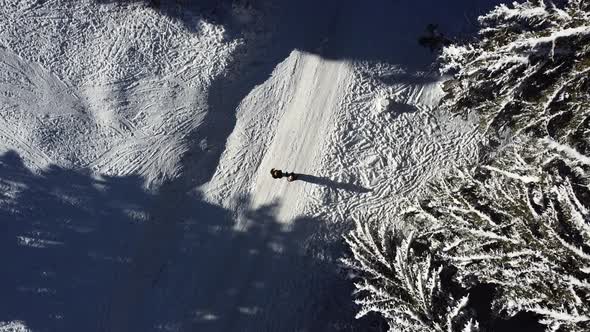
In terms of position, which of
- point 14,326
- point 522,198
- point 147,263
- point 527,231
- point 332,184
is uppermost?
point 332,184

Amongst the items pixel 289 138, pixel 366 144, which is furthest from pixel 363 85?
pixel 289 138

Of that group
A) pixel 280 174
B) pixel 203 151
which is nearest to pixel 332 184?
pixel 280 174

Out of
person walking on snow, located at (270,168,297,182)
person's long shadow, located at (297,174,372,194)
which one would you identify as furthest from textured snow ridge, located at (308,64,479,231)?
person walking on snow, located at (270,168,297,182)

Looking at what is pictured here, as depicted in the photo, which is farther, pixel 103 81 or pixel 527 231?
pixel 103 81

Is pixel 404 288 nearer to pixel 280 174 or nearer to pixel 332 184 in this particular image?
pixel 332 184

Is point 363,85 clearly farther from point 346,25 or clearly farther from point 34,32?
point 34,32

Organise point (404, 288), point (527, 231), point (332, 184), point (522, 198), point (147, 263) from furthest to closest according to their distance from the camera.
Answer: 1. point (332, 184)
2. point (147, 263)
3. point (404, 288)
4. point (522, 198)
5. point (527, 231)

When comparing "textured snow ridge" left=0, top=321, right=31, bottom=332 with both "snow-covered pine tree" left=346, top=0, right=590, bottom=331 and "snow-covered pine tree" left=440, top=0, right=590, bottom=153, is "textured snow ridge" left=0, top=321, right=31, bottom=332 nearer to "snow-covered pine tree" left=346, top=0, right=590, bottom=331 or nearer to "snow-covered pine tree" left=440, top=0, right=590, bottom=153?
"snow-covered pine tree" left=346, top=0, right=590, bottom=331
